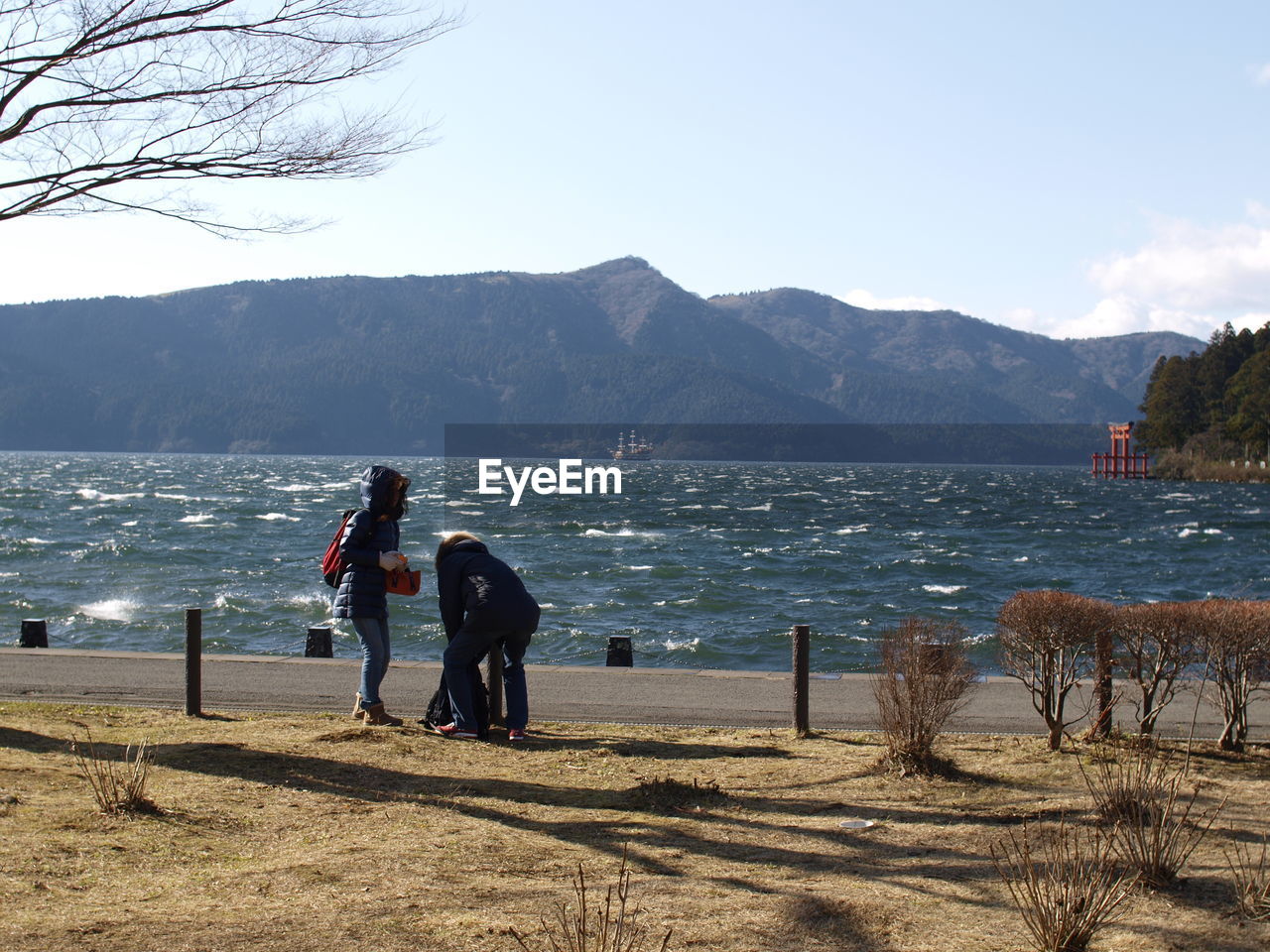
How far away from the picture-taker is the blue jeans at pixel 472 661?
25.0 feet

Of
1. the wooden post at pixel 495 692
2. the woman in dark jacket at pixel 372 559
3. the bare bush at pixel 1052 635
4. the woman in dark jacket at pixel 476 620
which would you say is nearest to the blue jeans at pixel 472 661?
the woman in dark jacket at pixel 476 620

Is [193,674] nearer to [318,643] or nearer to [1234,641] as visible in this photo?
[318,643]

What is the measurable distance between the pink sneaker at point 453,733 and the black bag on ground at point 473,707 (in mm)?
38

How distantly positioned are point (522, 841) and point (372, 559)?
9.43 feet

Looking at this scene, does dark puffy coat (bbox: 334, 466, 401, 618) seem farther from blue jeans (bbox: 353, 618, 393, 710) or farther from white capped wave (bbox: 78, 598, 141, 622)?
white capped wave (bbox: 78, 598, 141, 622)

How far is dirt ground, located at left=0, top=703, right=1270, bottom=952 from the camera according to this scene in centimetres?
429

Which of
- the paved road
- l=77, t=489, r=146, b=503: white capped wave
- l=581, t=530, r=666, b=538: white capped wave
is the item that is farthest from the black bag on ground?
l=77, t=489, r=146, b=503: white capped wave

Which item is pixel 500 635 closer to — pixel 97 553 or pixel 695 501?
pixel 97 553

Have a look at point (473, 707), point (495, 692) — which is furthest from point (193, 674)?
point (473, 707)

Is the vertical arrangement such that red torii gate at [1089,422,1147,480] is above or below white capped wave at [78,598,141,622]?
above

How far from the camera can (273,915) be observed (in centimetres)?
431

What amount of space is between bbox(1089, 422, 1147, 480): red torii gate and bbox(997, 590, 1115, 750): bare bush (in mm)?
147948

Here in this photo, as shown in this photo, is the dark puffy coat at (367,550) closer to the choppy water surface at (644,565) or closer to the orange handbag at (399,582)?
the orange handbag at (399,582)

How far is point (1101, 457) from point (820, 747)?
16309 cm
